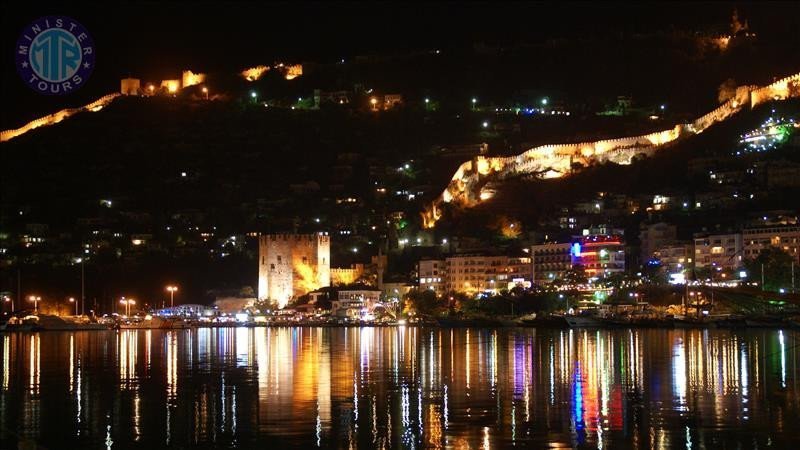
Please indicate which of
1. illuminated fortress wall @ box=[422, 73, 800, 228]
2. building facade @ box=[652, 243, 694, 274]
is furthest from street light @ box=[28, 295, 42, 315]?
building facade @ box=[652, 243, 694, 274]

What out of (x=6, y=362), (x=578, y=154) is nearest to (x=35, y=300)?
(x=6, y=362)

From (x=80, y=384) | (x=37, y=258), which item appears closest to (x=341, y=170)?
(x=37, y=258)

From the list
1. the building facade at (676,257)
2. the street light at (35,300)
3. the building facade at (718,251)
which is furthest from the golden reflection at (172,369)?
the building facade at (718,251)

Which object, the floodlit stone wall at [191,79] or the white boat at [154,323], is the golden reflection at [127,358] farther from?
the floodlit stone wall at [191,79]

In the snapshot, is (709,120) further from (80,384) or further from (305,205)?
(80,384)

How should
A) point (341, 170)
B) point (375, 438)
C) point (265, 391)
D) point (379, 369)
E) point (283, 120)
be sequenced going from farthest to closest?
point (283, 120) < point (341, 170) < point (379, 369) < point (265, 391) < point (375, 438)

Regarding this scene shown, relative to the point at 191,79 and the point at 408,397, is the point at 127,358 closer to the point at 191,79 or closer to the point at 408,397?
the point at 408,397
